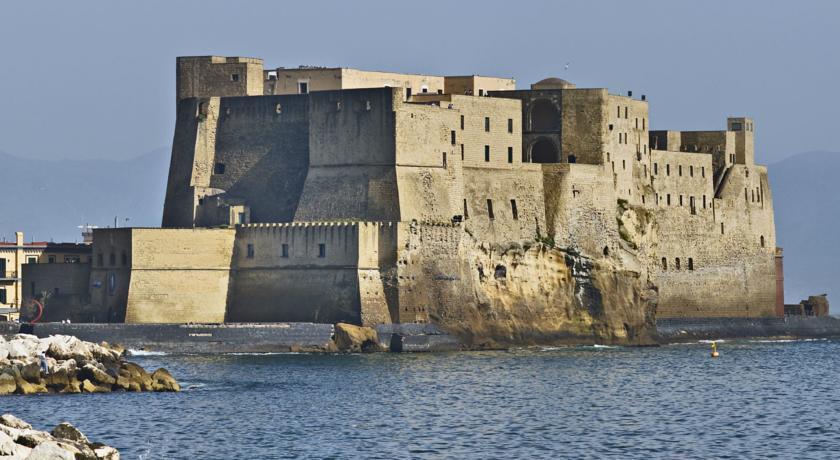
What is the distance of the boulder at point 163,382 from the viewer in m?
64.1

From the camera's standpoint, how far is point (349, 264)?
260ft

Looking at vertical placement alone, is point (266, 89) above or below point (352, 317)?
above

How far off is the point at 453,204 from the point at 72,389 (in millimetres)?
23615

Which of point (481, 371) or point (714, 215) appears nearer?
point (481, 371)

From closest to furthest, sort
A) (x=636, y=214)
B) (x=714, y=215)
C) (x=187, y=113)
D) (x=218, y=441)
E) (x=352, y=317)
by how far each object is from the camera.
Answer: (x=218, y=441)
(x=352, y=317)
(x=187, y=113)
(x=636, y=214)
(x=714, y=215)

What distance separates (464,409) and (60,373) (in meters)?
12.5

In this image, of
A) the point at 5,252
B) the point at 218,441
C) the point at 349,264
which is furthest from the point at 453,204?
the point at 218,441

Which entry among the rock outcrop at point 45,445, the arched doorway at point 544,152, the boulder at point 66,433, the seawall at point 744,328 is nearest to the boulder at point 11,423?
the rock outcrop at point 45,445

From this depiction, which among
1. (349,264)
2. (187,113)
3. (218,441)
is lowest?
(218,441)

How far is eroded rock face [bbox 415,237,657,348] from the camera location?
8200 cm

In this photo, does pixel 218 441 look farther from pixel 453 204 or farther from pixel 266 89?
pixel 266 89

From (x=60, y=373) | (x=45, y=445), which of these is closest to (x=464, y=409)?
(x=60, y=373)

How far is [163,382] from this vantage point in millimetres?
64312

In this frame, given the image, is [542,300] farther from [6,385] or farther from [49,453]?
[49,453]
